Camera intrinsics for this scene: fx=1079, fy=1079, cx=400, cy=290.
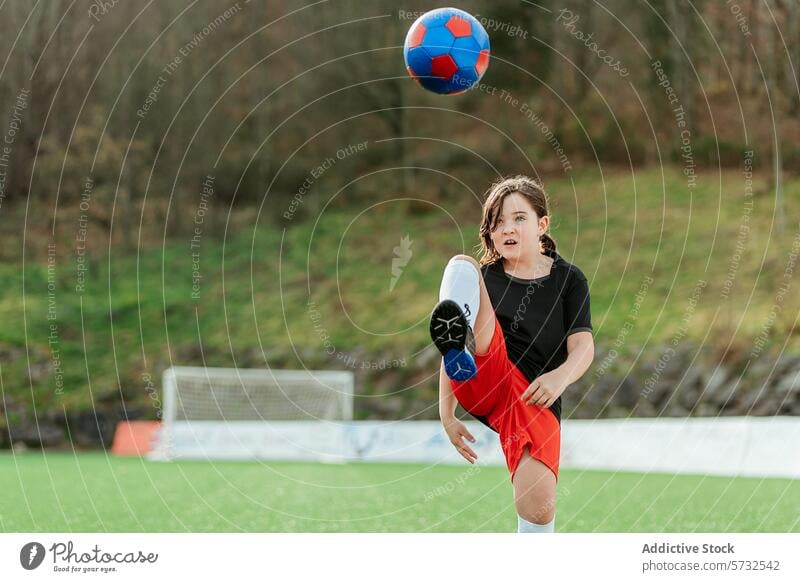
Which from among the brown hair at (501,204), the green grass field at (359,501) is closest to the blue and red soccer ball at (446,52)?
the brown hair at (501,204)

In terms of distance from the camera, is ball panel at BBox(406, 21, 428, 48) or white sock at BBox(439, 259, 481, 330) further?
ball panel at BBox(406, 21, 428, 48)

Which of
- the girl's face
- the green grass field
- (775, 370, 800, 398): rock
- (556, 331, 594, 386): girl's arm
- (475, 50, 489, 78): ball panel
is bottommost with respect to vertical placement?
the green grass field

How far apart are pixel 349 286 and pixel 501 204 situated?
2687 cm

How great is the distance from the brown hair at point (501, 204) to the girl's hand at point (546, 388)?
85 centimetres

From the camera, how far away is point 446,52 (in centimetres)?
698

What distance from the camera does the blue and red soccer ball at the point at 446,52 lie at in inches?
276

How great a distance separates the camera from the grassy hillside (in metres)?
26.5

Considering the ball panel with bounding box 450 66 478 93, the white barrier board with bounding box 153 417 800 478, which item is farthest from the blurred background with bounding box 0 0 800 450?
the ball panel with bounding box 450 66 478 93

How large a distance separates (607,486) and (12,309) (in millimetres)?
22585

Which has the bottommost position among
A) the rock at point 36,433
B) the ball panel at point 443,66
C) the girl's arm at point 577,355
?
the rock at point 36,433

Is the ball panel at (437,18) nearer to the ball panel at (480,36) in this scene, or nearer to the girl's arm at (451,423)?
the ball panel at (480,36)

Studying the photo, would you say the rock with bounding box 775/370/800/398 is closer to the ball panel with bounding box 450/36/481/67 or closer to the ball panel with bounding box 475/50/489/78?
the ball panel with bounding box 475/50/489/78

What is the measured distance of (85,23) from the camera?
129 feet

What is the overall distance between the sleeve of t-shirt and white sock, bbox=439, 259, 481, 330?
0.65 m
